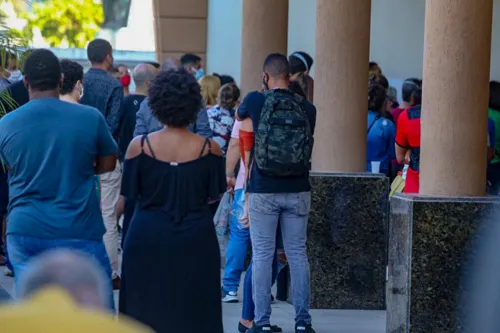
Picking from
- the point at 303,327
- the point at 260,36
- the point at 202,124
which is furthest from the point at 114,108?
the point at 303,327

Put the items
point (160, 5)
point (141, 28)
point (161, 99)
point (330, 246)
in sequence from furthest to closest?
point (141, 28) → point (160, 5) → point (330, 246) → point (161, 99)

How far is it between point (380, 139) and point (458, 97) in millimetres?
2909

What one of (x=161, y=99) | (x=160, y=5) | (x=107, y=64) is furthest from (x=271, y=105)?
(x=160, y=5)

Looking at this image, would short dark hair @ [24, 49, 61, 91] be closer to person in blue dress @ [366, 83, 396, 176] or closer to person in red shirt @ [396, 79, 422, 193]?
person in red shirt @ [396, 79, 422, 193]

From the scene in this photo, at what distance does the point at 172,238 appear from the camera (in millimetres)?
4891

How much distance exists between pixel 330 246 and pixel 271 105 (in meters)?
1.79

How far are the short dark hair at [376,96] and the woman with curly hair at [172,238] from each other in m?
4.33

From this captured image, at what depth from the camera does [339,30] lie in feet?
26.0

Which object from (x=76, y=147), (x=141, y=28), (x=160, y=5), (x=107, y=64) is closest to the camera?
(x=76, y=147)

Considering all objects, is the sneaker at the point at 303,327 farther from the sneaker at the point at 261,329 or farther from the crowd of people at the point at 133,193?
the crowd of people at the point at 133,193

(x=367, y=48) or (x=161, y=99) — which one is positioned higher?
(x=367, y=48)

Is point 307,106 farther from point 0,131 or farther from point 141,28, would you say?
point 141,28

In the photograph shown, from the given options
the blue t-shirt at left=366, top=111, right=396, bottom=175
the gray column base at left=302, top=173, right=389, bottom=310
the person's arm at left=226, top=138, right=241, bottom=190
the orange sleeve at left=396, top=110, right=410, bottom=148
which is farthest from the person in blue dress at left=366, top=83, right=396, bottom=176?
the person's arm at left=226, top=138, right=241, bottom=190

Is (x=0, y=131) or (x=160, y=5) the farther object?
(x=160, y=5)
